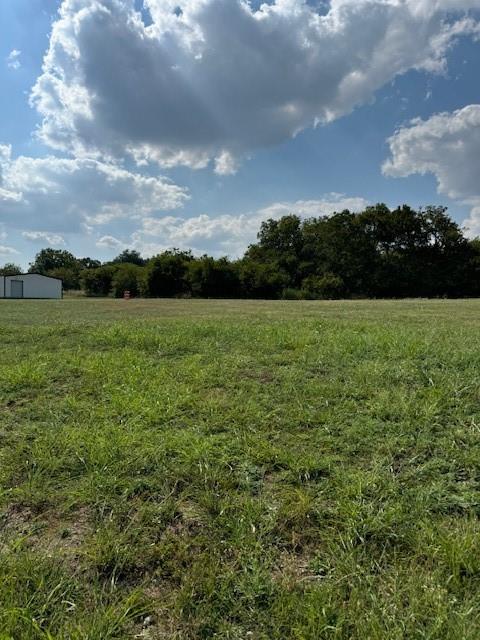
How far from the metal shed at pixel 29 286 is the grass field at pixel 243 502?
49.6 metres

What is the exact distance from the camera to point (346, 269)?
52969 mm

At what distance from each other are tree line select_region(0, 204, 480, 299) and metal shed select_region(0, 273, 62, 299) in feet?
24.6

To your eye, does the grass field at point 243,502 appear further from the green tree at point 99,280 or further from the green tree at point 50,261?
the green tree at point 50,261

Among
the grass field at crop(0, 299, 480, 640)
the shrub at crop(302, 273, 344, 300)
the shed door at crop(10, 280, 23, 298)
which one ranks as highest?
the shrub at crop(302, 273, 344, 300)

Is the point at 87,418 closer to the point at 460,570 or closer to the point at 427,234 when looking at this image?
the point at 460,570

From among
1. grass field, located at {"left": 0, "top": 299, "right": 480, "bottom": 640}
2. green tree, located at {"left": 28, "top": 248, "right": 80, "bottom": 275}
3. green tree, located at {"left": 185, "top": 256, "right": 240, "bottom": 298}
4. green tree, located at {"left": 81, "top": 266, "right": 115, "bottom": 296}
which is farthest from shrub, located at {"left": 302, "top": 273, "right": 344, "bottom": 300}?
green tree, located at {"left": 28, "top": 248, "right": 80, "bottom": 275}

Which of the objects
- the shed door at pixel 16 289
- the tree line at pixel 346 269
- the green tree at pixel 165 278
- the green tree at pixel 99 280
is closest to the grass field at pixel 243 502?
the tree line at pixel 346 269

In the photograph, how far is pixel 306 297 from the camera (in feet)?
157

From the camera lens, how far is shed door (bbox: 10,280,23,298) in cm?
4844

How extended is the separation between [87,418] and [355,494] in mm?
2413

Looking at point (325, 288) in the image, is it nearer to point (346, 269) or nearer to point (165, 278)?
point (346, 269)

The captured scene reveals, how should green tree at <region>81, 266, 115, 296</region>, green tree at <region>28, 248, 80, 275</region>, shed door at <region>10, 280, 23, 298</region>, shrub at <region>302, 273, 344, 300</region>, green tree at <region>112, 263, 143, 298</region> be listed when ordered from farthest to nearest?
1. green tree at <region>28, 248, 80, 275</region>
2. green tree at <region>81, 266, 115, 296</region>
3. green tree at <region>112, 263, 143, 298</region>
4. shrub at <region>302, 273, 344, 300</region>
5. shed door at <region>10, 280, 23, 298</region>

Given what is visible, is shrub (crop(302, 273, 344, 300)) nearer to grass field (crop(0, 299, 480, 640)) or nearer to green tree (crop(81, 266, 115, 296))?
green tree (crop(81, 266, 115, 296))

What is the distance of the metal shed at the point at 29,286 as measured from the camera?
4803cm
